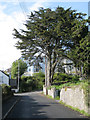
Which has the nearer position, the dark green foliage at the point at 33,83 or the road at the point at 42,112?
the road at the point at 42,112

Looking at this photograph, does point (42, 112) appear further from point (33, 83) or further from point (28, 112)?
point (33, 83)

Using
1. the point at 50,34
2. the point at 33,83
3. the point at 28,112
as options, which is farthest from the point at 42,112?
the point at 33,83

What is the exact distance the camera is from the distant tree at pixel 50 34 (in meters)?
31.2

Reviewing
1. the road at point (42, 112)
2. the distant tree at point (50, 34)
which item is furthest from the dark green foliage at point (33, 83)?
the road at point (42, 112)

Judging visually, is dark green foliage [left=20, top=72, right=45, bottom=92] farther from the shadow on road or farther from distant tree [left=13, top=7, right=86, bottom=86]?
the shadow on road

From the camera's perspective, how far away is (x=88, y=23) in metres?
31.1

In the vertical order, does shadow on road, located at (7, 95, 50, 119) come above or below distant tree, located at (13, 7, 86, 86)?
below

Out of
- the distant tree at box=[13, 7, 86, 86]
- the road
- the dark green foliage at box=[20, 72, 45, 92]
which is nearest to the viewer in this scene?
the road

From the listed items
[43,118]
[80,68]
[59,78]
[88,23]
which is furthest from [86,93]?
[59,78]

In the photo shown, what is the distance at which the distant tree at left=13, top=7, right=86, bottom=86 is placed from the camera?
31234mm

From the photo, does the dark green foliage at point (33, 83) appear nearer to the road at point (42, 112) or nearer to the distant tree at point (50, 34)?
the distant tree at point (50, 34)

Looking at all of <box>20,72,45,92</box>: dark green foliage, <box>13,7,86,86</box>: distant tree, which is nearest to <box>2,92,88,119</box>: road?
<box>13,7,86,86</box>: distant tree

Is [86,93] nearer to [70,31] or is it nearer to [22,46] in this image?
[70,31]

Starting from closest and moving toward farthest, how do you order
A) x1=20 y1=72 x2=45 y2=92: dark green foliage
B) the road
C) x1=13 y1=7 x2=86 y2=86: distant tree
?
the road < x1=13 y1=7 x2=86 y2=86: distant tree < x1=20 y1=72 x2=45 y2=92: dark green foliage
